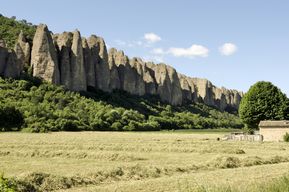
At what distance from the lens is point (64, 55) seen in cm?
7219

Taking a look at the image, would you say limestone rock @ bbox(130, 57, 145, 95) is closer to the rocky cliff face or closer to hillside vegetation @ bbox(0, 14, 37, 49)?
the rocky cliff face

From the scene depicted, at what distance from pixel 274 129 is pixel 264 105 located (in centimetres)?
672

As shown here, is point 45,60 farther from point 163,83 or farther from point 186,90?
point 186,90

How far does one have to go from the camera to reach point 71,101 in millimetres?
59812

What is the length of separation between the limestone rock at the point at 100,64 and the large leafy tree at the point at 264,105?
2285 inches

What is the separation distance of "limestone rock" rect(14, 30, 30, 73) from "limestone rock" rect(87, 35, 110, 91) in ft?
70.7

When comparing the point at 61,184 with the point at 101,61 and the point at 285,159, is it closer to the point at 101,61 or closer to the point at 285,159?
the point at 285,159

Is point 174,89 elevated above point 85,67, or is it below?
below

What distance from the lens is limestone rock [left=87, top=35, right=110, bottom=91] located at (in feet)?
286

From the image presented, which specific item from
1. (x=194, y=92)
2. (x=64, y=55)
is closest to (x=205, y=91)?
(x=194, y=92)

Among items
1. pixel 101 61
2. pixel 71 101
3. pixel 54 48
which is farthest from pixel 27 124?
pixel 101 61

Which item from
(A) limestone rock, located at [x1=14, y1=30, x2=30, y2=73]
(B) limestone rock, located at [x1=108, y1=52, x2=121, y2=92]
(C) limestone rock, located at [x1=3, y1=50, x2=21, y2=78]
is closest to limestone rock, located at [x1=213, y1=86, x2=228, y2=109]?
(B) limestone rock, located at [x1=108, y1=52, x2=121, y2=92]

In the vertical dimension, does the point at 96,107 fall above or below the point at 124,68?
below

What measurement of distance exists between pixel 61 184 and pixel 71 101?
5303 centimetres
